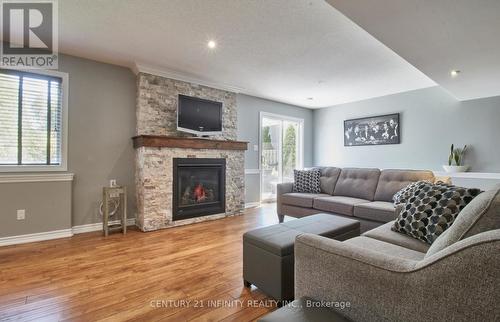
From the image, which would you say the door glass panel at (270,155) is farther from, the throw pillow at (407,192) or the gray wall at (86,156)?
the throw pillow at (407,192)

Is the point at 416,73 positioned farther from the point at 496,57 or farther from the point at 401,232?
the point at 401,232

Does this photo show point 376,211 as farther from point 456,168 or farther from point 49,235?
point 49,235

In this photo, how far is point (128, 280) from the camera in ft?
6.93

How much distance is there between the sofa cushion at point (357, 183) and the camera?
3643 millimetres

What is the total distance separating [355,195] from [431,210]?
84.1 inches

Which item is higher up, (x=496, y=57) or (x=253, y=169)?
(x=496, y=57)

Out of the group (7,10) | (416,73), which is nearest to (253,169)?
(416,73)

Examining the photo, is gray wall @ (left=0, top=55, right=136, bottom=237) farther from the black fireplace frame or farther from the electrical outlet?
the black fireplace frame

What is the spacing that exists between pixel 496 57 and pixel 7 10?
16.7 ft

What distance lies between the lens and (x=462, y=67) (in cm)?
288

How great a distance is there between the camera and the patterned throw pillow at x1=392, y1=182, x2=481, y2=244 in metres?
1.57

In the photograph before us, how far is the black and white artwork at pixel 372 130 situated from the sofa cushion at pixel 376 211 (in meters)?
2.66

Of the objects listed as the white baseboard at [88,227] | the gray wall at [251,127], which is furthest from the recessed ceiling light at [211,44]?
the white baseboard at [88,227]

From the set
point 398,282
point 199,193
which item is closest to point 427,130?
point 199,193
